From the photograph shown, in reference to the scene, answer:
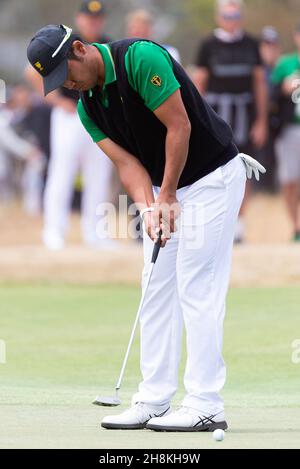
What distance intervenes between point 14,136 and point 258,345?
12.5 m

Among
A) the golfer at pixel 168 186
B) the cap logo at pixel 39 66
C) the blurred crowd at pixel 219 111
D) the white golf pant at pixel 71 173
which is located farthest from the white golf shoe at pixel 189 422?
the white golf pant at pixel 71 173

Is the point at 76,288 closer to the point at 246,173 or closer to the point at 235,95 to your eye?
the point at 235,95

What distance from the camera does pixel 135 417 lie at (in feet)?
21.8

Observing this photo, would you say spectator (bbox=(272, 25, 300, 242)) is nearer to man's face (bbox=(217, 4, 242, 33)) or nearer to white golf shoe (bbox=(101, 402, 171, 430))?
man's face (bbox=(217, 4, 242, 33))

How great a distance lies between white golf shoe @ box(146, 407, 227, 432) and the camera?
6469 mm

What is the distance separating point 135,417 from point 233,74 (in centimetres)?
814

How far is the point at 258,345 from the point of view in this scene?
9.64m

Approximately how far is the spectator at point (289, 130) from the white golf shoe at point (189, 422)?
8293 mm

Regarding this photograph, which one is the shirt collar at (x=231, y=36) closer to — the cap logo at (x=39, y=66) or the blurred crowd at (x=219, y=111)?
the blurred crowd at (x=219, y=111)

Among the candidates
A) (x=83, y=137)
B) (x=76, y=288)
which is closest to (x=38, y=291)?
(x=76, y=288)

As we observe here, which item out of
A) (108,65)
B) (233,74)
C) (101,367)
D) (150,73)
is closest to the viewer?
(150,73)

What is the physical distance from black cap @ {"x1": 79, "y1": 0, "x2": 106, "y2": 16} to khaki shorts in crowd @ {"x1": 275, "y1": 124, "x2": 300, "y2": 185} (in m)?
2.75

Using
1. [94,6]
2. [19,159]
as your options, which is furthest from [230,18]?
[19,159]

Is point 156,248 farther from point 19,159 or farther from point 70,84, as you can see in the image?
point 19,159
